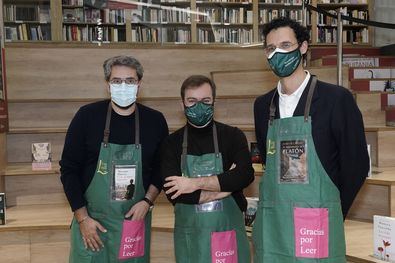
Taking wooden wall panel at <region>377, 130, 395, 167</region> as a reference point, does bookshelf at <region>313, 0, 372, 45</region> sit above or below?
above

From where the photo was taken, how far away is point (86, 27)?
793 cm

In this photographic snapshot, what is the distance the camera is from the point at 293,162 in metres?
2.28

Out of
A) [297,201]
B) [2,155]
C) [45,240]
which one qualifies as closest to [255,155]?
[45,240]

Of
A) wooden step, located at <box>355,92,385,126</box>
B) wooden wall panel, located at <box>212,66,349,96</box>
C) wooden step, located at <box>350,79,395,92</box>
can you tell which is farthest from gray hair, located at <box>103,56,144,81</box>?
wooden step, located at <box>350,79,395,92</box>

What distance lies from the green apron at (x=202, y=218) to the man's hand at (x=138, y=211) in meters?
0.20

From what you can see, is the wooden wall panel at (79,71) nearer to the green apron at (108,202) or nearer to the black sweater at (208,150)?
the green apron at (108,202)

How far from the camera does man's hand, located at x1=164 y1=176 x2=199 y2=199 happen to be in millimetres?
2506

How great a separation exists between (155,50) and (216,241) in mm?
3311

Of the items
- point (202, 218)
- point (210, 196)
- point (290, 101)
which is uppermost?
point (290, 101)

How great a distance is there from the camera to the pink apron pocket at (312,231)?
7.32ft

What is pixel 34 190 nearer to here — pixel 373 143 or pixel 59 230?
pixel 59 230

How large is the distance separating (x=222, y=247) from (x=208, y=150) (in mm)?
455

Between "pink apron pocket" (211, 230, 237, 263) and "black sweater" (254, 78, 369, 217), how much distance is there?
631mm

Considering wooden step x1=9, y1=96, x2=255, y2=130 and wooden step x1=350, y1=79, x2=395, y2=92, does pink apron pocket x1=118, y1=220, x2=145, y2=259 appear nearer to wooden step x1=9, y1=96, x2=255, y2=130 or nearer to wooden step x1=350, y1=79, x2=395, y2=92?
wooden step x1=9, y1=96, x2=255, y2=130
